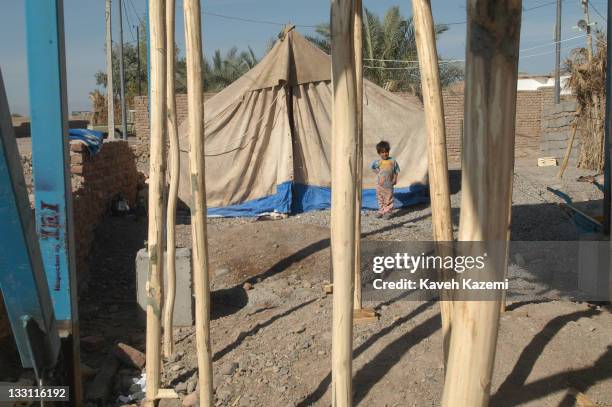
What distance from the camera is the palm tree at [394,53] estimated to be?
61.5ft

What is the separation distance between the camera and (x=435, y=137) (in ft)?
8.47

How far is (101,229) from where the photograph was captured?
7.47m

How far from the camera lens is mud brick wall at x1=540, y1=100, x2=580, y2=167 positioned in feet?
51.0

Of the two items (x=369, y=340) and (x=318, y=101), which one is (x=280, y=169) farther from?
(x=369, y=340)

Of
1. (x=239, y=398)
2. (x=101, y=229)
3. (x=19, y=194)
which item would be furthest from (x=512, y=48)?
(x=101, y=229)

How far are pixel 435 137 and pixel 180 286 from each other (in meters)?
2.55

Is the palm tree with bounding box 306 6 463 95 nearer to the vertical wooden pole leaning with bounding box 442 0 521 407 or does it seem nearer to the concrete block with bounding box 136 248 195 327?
the concrete block with bounding box 136 248 195 327

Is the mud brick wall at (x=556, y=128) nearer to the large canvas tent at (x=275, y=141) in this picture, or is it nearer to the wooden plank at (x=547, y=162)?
the wooden plank at (x=547, y=162)

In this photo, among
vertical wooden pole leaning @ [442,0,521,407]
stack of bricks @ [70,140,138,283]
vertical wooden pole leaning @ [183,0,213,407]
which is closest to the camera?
vertical wooden pole leaning @ [442,0,521,407]

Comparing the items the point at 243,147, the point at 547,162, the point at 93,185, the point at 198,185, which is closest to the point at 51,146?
the point at 198,185

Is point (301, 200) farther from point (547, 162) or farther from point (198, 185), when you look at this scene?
point (547, 162)

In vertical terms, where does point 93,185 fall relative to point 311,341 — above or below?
above

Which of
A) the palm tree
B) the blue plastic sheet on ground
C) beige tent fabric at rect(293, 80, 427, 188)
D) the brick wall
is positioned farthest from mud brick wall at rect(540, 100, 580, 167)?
the blue plastic sheet on ground

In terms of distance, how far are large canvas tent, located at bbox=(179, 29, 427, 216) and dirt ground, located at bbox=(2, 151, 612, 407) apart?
9.67ft
